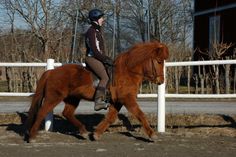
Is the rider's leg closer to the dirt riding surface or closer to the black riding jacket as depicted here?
the black riding jacket

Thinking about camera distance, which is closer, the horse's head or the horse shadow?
the horse's head

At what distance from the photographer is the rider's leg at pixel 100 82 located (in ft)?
30.8

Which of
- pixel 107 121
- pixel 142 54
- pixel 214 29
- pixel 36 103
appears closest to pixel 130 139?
pixel 107 121

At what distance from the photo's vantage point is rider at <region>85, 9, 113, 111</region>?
9398 millimetres

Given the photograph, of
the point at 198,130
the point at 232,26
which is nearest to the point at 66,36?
the point at 232,26

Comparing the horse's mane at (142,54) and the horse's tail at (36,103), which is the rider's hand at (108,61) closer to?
the horse's mane at (142,54)

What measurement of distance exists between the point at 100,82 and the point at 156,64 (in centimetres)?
106

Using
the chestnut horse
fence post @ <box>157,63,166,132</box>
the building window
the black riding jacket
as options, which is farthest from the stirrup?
the building window

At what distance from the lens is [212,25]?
31.3 m

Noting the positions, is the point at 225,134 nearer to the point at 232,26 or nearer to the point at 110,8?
the point at 232,26

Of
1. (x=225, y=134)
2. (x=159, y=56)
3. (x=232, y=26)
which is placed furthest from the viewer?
(x=232, y=26)

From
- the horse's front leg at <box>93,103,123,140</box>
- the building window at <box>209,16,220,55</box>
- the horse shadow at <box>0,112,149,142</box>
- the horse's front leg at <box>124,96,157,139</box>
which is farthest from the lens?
the building window at <box>209,16,220,55</box>

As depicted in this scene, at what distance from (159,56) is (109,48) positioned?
21.2 m

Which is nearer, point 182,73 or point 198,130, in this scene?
point 198,130
